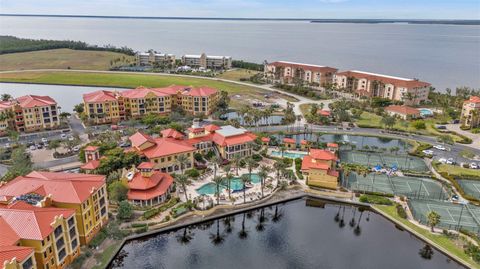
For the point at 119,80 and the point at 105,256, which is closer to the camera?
the point at 105,256

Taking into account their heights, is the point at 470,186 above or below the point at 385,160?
below

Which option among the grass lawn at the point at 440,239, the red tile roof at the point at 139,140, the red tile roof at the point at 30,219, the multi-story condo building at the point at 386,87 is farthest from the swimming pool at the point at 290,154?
the multi-story condo building at the point at 386,87

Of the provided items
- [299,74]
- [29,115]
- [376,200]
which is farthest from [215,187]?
[299,74]

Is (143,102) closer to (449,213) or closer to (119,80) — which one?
(119,80)

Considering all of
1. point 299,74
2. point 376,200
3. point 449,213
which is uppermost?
point 299,74

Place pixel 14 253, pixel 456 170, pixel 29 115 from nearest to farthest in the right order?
pixel 14 253
pixel 456 170
pixel 29 115

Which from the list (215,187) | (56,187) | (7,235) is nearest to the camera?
(7,235)

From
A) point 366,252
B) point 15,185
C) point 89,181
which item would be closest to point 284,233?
point 366,252

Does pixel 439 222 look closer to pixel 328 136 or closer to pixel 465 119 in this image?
pixel 328 136

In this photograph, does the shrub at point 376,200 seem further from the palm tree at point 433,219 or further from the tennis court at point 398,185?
the palm tree at point 433,219
